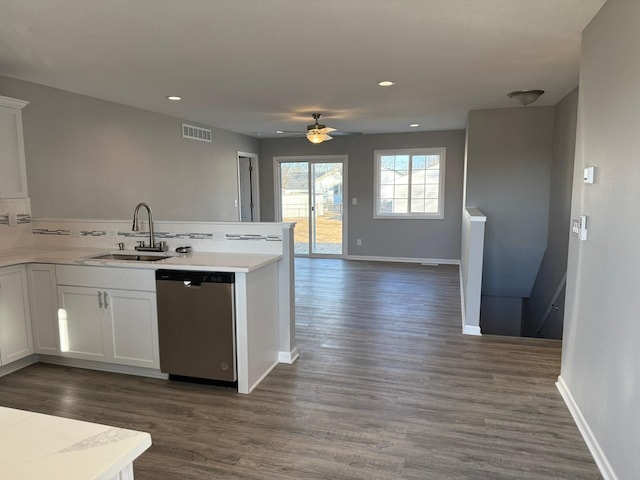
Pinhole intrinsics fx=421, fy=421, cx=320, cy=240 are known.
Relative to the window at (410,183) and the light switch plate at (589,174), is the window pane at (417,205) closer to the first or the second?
the window at (410,183)

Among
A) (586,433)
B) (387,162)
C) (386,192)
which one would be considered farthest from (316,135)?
(586,433)

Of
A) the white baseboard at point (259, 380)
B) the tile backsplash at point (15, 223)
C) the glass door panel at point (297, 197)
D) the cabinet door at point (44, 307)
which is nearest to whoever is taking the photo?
the white baseboard at point (259, 380)

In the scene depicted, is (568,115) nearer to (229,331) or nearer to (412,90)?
(412,90)

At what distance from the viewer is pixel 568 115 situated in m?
4.71

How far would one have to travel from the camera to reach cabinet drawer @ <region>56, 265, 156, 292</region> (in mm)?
3059

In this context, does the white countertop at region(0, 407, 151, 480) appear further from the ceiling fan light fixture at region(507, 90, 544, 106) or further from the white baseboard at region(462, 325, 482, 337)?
the ceiling fan light fixture at region(507, 90, 544, 106)

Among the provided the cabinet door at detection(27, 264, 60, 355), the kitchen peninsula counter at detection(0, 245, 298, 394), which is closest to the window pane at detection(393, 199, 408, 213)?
the kitchen peninsula counter at detection(0, 245, 298, 394)

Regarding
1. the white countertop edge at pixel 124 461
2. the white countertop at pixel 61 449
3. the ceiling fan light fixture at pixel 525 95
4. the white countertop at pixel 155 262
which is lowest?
the white countertop edge at pixel 124 461

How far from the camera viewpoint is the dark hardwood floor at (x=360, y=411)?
2207mm

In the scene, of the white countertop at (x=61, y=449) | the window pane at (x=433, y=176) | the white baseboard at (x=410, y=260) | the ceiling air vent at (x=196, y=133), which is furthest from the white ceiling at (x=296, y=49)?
the white baseboard at (x=410, y=260)

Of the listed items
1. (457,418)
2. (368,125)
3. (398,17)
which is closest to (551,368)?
(457,418)

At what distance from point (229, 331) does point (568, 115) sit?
14.3ft

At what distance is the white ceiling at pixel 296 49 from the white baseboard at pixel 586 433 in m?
2.38

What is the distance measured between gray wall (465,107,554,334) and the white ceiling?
2.09 feet
